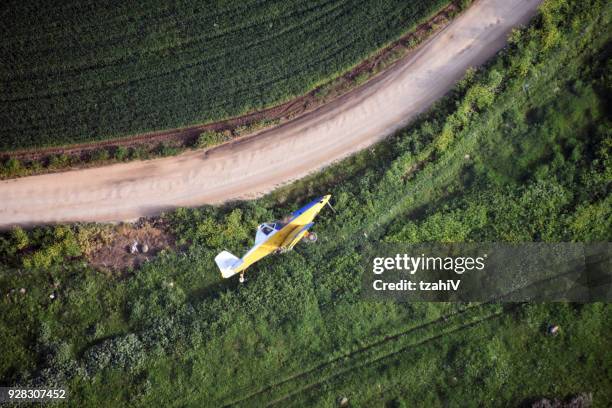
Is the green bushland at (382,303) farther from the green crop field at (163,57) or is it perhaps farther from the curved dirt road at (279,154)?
the green crop field at (163,57)

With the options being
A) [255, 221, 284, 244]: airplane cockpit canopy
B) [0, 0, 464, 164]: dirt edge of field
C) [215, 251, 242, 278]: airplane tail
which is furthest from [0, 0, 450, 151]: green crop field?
[215, 251, 242, 278]: airplane tail

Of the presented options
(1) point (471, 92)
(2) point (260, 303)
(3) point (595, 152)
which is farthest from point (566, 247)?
(2) point (260, 303)

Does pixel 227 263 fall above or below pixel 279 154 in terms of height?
below

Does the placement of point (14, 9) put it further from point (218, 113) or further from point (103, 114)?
point (218, 113)

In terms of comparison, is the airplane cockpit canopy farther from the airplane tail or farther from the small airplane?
the airplane tail

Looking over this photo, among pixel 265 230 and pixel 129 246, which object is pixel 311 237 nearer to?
pixel 265 230

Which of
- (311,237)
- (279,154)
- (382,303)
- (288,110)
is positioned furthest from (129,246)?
(382,303)

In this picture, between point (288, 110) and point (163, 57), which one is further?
point (288, 110)
